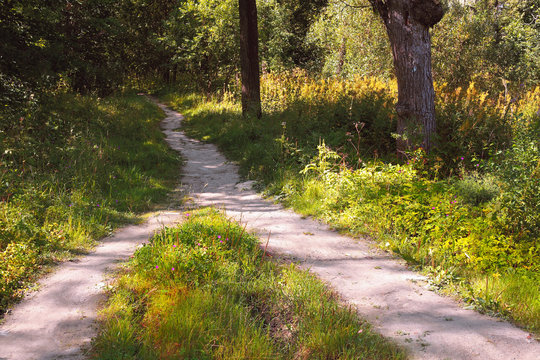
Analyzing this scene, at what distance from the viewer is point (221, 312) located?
322cm

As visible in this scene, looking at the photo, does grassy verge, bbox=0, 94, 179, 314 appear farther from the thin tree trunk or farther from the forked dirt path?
the thin tree trunk

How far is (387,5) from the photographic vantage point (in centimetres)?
711

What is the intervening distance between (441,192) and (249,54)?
9.18 m

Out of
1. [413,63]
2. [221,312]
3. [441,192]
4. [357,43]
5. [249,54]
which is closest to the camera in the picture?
[221,312]

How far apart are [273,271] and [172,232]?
1299 millimetres

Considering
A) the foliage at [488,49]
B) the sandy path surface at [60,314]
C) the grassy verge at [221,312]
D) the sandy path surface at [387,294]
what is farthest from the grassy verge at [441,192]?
the foliage at [488,49]

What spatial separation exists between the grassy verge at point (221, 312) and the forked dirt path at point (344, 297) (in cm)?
24

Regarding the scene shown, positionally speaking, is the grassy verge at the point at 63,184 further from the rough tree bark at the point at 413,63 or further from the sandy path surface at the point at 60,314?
the rough tree bark at the point at 413,63

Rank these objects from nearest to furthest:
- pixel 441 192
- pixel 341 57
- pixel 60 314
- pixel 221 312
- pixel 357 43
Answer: pixel 221 312
pixel 60 314
pixel 441 192
pixel 357 43
pixel 341 57

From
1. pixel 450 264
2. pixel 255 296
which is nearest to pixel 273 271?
pixel 255 296

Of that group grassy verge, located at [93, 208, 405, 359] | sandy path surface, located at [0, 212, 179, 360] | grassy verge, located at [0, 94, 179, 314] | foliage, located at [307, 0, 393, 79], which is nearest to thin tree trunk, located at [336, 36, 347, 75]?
foliage, located at [307, 0, 393, 79]

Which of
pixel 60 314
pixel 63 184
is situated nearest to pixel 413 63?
pixel 63 184

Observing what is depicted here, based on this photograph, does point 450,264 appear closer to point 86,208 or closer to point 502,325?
point 502,325

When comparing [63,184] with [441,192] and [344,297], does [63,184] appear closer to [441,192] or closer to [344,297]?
[344,297]
